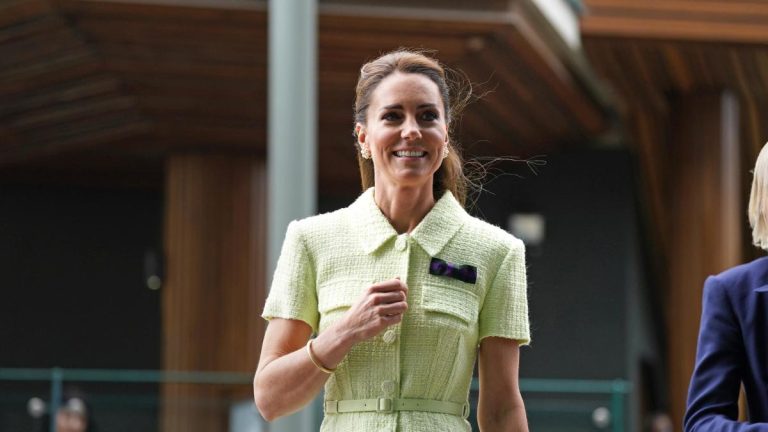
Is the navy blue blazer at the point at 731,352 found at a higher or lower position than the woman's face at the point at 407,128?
lower

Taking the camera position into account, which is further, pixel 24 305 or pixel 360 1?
pixel 24 305

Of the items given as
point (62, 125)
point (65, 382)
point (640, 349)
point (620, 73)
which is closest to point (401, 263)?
point (65, 382)

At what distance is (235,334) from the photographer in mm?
15734

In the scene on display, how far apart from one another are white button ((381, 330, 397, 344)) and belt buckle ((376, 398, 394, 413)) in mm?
113

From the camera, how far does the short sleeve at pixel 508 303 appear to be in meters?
3.18

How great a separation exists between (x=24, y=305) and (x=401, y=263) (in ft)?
51.4

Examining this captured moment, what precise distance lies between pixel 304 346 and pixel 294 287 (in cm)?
13

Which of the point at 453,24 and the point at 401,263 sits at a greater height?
the point at 453,24

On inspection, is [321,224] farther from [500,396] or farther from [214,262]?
[214,262]

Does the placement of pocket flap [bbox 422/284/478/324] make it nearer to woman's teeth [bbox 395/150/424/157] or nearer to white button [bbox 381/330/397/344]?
white button [bbox 381/330/397/344]

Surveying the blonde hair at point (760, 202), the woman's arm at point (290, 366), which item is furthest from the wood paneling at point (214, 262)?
the blonde hair at point (760, 202)

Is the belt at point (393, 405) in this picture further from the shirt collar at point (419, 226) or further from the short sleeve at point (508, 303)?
A: the shirt collar at point (419, 226)

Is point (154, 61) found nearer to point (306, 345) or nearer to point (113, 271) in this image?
point (113, 271)

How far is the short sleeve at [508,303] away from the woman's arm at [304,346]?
1.02ft
